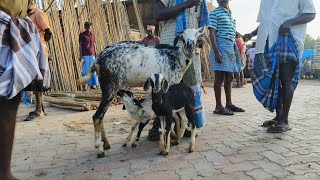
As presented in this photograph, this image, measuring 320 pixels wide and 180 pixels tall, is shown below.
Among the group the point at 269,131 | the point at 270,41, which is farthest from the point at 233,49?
the point at 269,131

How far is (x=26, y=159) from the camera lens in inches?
126

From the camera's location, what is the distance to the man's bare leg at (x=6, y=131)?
6.77 feet

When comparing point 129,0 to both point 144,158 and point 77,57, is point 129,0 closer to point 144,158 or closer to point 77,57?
point 77,57

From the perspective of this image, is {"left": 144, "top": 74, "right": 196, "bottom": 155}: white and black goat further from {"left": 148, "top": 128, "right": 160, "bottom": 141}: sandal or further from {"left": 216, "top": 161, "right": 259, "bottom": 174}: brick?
{"left": 216, "top": 161, "right": 259, "bottom": 174}: brick

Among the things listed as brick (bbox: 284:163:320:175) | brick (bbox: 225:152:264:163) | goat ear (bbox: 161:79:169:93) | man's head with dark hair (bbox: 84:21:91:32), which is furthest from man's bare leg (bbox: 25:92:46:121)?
brick (bbox: 284:163:320:175)

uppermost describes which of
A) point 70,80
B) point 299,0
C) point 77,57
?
point 299,0

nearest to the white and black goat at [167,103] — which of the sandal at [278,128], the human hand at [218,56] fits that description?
the sandal at [278,128]

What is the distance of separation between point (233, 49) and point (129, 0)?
29.3 ft

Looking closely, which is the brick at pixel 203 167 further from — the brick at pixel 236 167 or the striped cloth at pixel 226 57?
the striped cloth at pixel 226 57

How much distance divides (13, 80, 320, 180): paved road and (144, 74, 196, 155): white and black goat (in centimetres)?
19

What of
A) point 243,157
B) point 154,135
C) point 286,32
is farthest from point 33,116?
point 286,32

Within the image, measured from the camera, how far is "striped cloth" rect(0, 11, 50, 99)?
206 centimetres

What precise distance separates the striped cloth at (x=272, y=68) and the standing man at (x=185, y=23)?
98cm

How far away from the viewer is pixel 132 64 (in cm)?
322
